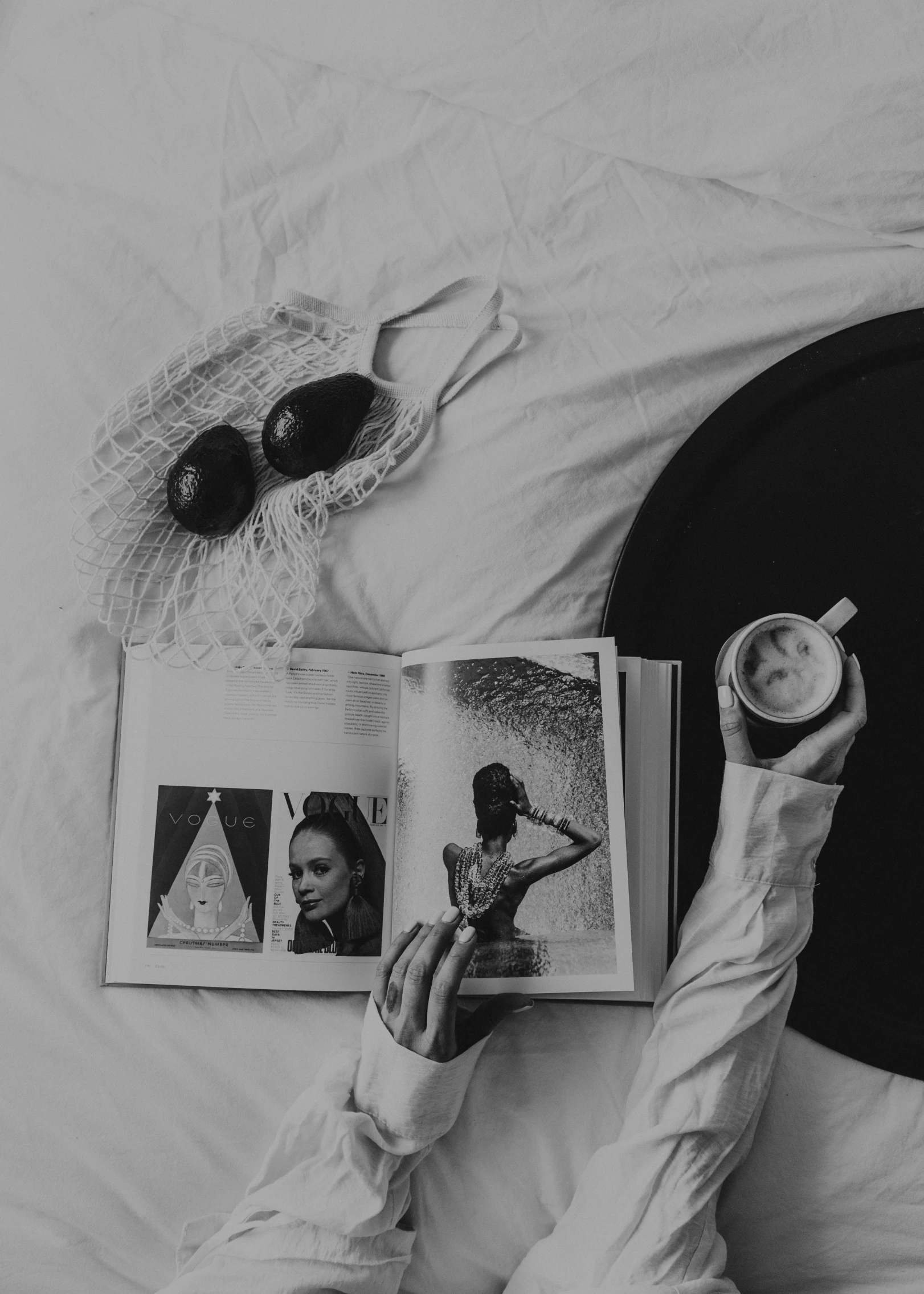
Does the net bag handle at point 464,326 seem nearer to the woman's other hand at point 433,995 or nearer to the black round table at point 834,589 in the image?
the black round table at point 834,589

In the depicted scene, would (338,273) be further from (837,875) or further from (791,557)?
(837,875)

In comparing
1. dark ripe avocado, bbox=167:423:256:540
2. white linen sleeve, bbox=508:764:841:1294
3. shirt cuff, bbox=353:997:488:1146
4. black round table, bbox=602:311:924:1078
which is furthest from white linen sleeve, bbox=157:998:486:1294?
dark ripe avocado, bbox=167:423:256:540

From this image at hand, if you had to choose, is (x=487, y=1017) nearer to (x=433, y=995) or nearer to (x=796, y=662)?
(x=433, y=995)

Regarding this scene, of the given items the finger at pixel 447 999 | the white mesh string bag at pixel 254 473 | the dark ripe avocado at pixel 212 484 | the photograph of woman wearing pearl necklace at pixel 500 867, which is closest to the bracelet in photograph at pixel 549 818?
the photograph of woman wearing pearl necklace at pixel 500 867

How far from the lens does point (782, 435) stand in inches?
31.6

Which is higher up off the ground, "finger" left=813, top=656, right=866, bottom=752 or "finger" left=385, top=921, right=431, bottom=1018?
"finger" left=813, top=656, right=866, bottom=752

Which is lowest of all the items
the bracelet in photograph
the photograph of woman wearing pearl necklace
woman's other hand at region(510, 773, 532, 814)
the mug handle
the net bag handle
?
the photograph of woman wearing pearl necklace

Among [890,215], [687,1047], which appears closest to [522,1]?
[890,215]

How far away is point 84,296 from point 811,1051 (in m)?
0.83

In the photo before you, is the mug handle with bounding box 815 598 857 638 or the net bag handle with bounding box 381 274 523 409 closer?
the mug handle with bounding box 815 598 857 638

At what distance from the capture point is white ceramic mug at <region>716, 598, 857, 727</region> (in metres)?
0.70

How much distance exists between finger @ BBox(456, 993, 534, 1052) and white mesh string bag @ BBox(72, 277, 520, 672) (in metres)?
0.31

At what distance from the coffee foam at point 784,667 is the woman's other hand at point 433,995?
27 centimetres

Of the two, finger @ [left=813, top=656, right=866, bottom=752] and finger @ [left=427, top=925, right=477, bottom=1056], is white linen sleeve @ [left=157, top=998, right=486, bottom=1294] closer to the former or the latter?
finger @ [left=427, top=925, right=477, bottom=1056]
